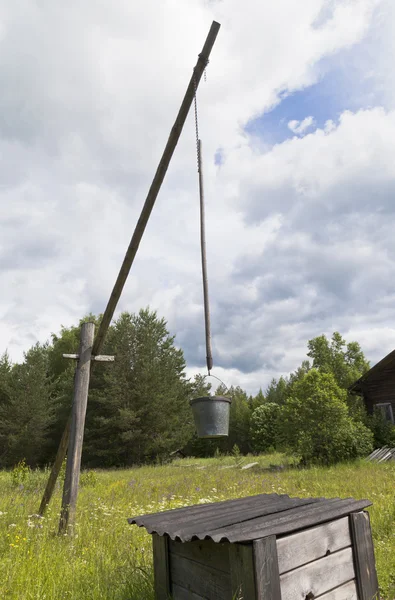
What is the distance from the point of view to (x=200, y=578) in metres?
3.21

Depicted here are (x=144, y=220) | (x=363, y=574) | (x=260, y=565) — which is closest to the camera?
(x=260, y=565)

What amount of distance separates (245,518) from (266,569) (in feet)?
1.75

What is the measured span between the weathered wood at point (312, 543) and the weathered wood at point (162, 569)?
3.64 ft

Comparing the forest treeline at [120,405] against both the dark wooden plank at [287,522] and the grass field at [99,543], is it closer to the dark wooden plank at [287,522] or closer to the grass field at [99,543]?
the grass field at [99,543]

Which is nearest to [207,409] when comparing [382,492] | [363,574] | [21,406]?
[363,574]

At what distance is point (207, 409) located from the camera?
4.29 metres

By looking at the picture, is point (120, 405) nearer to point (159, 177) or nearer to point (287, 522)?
point (159, 177)

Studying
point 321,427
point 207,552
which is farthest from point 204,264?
point 321,427

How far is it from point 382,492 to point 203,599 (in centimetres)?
716

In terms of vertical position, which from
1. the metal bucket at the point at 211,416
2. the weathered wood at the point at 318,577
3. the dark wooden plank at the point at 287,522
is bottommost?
the weathered wood at the point at 318,577

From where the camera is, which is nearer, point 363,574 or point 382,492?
point 363,574

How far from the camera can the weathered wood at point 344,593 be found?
10.5 ft

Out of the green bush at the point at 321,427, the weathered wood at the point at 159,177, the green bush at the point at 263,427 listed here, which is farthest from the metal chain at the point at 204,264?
the green bush at the point at 263,427

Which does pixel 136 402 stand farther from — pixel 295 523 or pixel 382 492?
pixel 295 523
